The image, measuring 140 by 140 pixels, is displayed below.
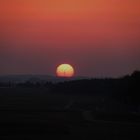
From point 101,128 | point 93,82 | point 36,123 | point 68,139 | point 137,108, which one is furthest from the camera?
point 93,82

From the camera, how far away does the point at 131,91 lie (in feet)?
347

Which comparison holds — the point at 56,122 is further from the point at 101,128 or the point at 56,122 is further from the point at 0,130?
the point at 0,130

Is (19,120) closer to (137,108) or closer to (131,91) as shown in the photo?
(137,108)

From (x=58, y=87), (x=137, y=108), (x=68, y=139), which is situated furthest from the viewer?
(x=58, y=87)

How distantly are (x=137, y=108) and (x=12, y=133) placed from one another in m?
46.8

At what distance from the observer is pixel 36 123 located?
63250mm

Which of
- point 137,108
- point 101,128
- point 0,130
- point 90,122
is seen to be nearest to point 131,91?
point 137,108

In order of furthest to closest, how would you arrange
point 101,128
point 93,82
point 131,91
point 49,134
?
point 93,82 → point 131,91 → point 101,128 → point 49,134

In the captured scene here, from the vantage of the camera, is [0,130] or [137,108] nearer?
[0,130]

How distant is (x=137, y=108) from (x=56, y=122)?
107 ft

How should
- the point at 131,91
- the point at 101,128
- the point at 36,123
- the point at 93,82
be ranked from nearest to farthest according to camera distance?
the point at 101,128, the point at 36,123, the point at 131,91, the point at 93,82

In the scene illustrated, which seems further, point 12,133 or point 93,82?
point 93,82

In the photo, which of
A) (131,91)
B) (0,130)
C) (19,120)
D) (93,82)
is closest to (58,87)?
(93,82)

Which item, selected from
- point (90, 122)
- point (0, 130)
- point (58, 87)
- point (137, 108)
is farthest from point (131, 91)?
point (58, 87)
